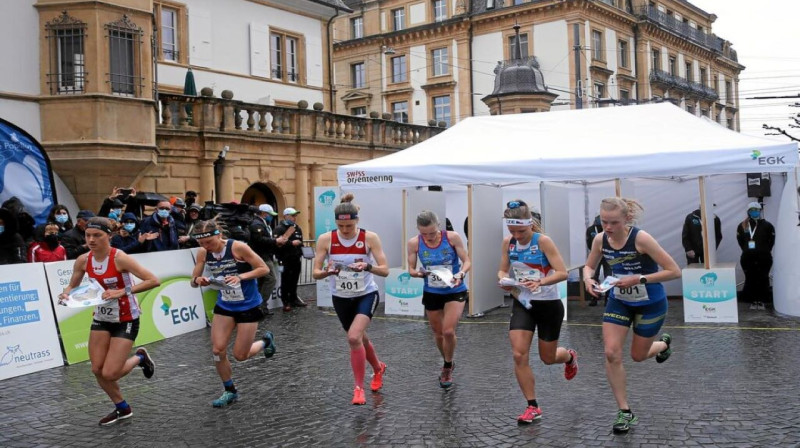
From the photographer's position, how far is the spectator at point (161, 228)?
13664mm

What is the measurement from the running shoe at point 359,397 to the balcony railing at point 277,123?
46.7ft

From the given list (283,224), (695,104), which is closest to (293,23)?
(283,224)

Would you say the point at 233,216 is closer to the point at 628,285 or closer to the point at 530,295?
the point at 530,295

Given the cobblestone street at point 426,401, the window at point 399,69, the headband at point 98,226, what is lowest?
the cobblestone street at point 426,401

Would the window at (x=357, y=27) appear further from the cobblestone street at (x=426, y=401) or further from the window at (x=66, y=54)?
the cobblestone street at (x=426, y=401)

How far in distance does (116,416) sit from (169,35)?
19997 mm

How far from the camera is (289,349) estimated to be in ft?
36.0

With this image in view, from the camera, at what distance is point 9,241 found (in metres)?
12.0

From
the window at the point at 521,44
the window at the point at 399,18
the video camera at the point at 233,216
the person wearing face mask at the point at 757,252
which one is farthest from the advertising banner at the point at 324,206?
the window at the point at 399,18

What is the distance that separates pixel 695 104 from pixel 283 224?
56.0m

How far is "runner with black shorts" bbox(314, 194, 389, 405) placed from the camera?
25.2ft

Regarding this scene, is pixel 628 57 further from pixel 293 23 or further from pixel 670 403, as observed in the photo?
pixel 670 403

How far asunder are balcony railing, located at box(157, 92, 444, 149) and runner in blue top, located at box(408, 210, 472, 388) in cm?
1353

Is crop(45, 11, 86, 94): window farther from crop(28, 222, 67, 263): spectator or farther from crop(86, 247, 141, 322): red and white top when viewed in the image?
crop(86, 247, 141, 322): red and white top
